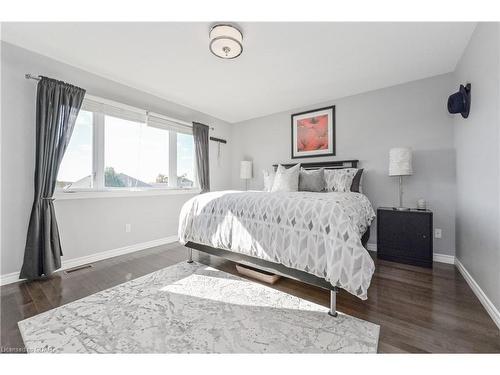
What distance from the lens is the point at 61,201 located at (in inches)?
97.7

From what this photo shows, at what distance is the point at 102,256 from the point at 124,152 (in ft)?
4.83

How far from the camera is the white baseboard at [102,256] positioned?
84.0 inches

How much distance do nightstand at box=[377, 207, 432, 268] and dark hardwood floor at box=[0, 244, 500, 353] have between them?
0.13m

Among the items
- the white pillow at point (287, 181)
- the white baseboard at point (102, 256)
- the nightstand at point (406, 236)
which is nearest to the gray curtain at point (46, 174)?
the white baseboard at point (102, 256)

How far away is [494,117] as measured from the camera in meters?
1.62

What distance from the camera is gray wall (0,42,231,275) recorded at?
2141 millimetres

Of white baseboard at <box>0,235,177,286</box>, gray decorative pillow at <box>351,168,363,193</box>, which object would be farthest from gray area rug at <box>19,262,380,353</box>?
gray decorative pillow at <box>351,168,363,193</box>

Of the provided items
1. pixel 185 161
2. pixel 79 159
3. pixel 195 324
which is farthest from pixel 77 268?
pixel 185 161

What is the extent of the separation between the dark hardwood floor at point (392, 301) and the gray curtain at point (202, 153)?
178cm

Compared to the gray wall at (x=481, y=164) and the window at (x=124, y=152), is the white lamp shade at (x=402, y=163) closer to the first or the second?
the gray wall at (x=481, y=164)
